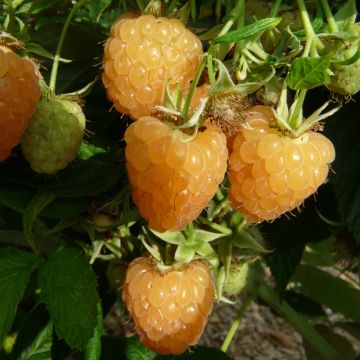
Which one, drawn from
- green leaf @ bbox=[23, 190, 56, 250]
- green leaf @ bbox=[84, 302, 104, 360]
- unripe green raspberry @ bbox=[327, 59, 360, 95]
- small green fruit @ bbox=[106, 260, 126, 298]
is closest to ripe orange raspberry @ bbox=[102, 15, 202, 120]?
unripe green raspberry @ bbox=[327, 59, 360, 95]

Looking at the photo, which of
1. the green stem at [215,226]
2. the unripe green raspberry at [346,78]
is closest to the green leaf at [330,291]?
the green stem at [215,226]

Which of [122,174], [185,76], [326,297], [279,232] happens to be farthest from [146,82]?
[326,297]

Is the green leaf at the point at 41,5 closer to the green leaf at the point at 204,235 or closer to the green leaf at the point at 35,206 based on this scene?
the green leaf at the point at 35,206

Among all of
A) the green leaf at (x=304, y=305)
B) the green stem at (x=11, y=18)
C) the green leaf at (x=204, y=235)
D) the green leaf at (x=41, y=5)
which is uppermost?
the green stem at (x=11, y=18)

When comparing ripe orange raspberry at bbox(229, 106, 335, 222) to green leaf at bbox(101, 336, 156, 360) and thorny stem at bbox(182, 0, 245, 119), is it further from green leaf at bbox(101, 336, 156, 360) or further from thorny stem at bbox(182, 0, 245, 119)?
green leaf at bbox(101, 336, 156, 360)

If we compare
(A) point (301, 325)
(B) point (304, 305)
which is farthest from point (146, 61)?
(B) point (304, 305)

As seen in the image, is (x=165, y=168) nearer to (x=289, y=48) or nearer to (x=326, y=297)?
(x=289, y=48)
